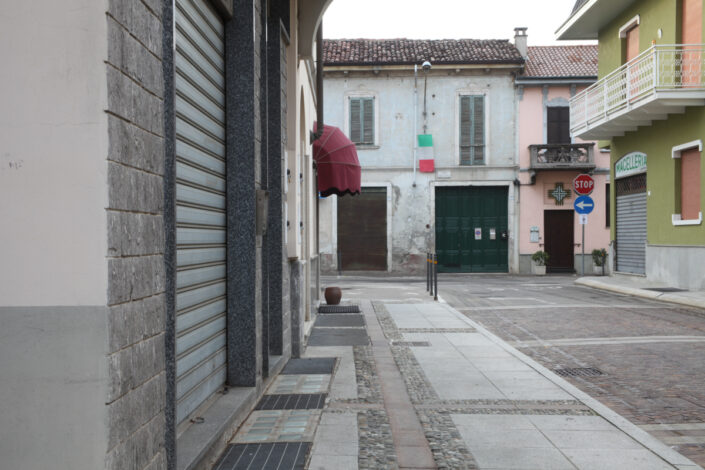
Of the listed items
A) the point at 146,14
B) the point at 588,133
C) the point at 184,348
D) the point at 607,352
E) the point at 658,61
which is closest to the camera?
the point at 146,14

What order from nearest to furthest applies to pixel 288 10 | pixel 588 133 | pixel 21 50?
pixel 21 50 → pixel 288 10 → pixel 588 133

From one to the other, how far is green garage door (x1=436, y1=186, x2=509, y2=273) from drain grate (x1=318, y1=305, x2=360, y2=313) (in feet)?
47.9

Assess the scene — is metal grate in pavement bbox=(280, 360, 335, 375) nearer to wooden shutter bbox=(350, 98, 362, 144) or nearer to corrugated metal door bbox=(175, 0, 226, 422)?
corrugated metal door bbox=(175, 0, 226, 422)

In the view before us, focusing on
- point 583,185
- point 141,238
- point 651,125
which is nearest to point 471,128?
point 583,185

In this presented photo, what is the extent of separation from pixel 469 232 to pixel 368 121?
20.7 ft

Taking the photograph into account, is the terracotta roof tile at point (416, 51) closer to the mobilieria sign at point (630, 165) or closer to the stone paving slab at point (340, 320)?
the mobilieria sign at point (630, 165)

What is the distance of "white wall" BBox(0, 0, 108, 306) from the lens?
241cm

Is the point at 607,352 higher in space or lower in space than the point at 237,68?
lower

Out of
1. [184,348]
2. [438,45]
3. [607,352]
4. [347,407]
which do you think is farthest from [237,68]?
[438,45]

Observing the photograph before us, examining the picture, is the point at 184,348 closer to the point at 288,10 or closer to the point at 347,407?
the point at 347,407

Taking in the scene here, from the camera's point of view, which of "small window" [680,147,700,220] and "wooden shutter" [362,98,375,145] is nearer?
"small window" [680,147,700,220]

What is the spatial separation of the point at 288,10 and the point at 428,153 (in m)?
20.7

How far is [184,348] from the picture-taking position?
4.21m

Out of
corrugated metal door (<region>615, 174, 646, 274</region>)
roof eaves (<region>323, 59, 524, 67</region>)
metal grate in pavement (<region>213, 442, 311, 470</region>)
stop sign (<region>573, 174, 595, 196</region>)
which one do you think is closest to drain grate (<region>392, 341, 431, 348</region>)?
metal grate in pavement (<region>213, 442, 311, 470</region>)
